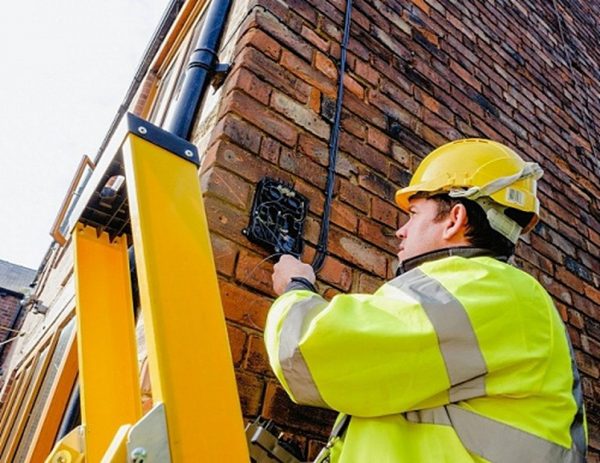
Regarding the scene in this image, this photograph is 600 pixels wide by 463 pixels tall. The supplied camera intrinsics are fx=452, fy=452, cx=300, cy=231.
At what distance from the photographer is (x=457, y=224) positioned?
111 cm

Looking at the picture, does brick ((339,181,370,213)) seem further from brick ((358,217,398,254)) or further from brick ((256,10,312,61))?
brick ((256,10,312,61))

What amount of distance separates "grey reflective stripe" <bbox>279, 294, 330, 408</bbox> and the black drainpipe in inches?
33.0

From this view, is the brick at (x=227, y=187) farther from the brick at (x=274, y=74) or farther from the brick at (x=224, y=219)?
the brick at (x=274, y=74)

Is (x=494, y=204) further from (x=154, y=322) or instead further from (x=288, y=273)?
(x=154, y=322)

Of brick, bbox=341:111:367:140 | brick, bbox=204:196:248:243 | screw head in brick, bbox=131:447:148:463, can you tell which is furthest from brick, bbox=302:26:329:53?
screw head in brick, bbox=131:447:148:463

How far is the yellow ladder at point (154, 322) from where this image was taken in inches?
25.1

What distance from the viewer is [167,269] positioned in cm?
76

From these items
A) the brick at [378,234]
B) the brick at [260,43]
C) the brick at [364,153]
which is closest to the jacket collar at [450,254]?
the brick at [378,234]

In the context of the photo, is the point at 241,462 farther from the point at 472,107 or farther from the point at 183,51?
the point at 183,51

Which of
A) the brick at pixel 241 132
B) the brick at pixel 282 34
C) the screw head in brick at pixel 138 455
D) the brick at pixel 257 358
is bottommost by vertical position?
the screw head in brick at pixel 138 455

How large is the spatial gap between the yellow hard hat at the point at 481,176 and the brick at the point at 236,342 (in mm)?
591

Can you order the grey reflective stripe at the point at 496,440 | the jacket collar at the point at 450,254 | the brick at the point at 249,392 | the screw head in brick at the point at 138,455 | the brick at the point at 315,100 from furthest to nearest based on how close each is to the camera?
the brick at the point at 315,100, the brick at the point at 249,392, the jacket collar at the point at 450,254, the grey reflective stripe at the point at 496,440, the screw head in brick at the point at 138,455

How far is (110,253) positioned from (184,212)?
1.23 ft

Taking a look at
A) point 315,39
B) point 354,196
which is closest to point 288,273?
point 354,196
